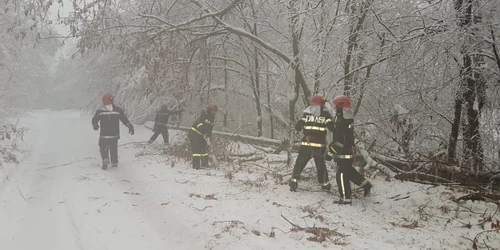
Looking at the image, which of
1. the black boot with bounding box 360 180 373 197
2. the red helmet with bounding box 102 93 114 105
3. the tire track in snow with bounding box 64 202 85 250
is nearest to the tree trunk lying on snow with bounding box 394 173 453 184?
the black boot with bounding box 360 180 373 197

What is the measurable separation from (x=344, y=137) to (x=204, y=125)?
3.85m

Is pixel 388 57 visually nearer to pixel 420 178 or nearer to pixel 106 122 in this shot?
pixel 420 178

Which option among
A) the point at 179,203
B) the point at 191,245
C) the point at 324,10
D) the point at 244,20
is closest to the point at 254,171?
the point at 179,203

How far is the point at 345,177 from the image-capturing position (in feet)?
22.5

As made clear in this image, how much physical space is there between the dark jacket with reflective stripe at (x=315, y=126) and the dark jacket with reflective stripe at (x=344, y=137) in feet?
1.11

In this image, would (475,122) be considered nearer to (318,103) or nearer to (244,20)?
(318,103)

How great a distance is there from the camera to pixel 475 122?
7629mm

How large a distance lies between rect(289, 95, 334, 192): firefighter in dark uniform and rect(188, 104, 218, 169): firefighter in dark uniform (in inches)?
111

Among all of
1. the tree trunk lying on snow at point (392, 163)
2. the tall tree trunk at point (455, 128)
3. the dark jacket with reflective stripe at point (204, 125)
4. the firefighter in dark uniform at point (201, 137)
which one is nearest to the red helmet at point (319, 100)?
the tree trunk lying on snow at point (392, 163)

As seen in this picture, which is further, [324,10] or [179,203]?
[324,10]

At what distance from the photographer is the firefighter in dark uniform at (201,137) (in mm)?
9370

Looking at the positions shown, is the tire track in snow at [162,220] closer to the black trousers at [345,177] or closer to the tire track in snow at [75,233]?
the tire track in snow at [75,233]

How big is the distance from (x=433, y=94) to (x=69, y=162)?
8.92 m

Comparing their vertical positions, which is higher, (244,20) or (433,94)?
(244,20)
